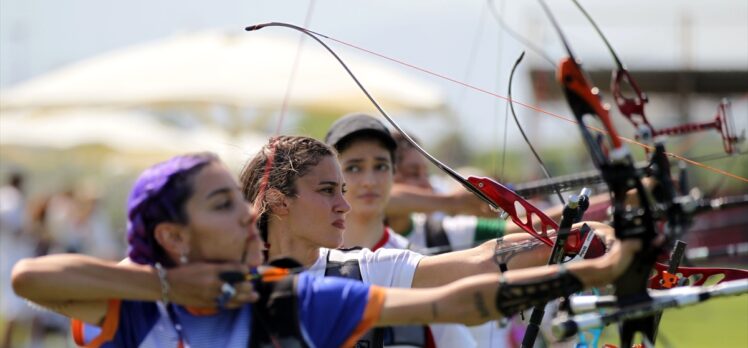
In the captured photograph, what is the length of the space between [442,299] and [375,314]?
0.55 ft

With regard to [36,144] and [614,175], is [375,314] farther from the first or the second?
[36,144]

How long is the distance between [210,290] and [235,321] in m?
0.17

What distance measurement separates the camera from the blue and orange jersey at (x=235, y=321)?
9.71 feet

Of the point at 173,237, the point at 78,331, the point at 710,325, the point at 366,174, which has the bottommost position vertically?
the point at 710,325

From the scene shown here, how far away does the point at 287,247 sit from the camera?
3.91 m

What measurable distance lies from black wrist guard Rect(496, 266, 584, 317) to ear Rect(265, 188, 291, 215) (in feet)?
3.92

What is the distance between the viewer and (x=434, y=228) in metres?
6.20

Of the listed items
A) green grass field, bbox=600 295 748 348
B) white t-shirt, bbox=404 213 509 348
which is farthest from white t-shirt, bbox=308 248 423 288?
green grass field, bbox=600 295 748 348

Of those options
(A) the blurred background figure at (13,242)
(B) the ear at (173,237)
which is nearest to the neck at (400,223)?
(B) the ear at (173,237)

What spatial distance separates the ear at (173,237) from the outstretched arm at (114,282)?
0.08 m

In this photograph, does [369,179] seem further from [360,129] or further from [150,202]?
[150,202]

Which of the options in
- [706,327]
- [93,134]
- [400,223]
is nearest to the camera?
[400,223]

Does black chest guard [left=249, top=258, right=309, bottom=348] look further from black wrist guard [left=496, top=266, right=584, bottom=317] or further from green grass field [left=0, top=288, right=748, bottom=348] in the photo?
green grass field [left=0, top=288, right=748, bottom=348]

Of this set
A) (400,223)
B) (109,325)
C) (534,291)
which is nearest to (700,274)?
(534,291)
